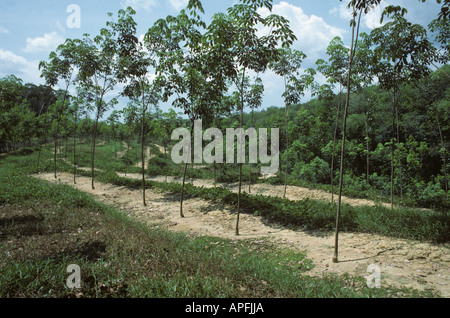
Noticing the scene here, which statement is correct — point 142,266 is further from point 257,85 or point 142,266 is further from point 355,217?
point 257,85

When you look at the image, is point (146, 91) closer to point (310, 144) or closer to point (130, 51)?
point (130, 51)

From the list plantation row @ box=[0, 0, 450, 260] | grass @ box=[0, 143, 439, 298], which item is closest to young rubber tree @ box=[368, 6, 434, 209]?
plantation row @ box=[0, 0, 450, 260]

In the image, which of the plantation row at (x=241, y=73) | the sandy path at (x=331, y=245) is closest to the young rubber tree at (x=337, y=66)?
the plantation row at (x=241, y=73)

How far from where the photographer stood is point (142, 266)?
4.21 metres

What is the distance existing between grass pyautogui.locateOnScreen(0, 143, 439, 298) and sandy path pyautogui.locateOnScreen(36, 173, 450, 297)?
Result: 16.2 inches

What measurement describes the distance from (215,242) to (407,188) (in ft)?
50.8

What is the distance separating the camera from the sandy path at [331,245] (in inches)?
172

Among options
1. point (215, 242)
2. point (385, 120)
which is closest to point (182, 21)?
point (215, 242)

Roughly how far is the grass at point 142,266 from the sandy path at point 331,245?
1.35ft

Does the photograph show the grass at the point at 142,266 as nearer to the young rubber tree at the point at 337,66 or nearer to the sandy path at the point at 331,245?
the sandy path at the point at 331,245

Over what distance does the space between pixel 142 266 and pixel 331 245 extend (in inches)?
164

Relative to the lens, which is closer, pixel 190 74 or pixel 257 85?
pixel 190 74

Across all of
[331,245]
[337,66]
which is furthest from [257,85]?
[331,245]

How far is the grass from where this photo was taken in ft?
11.5
